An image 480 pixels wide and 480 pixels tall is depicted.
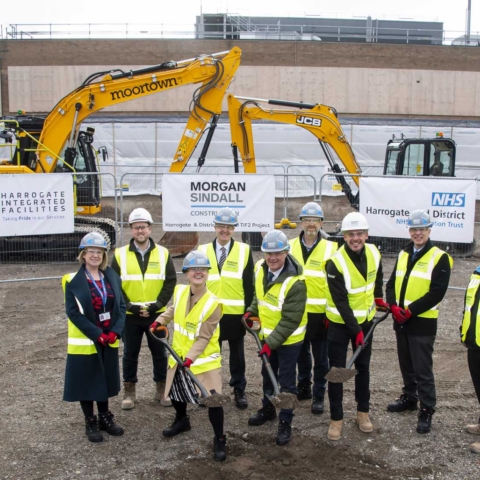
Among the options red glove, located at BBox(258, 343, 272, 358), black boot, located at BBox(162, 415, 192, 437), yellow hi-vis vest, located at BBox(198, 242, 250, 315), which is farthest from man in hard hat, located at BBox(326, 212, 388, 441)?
black boot, located at BBox(162, 415, 192, 437)

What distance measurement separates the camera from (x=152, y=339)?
21.5 feet

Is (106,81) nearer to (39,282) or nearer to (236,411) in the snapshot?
(39,282)

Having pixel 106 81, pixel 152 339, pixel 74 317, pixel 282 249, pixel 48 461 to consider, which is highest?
pixel 106 81

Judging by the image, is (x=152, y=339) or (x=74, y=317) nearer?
(x=74, y=317)

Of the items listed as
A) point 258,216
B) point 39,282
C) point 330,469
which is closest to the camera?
point 330,469

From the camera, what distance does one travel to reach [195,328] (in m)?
5.50

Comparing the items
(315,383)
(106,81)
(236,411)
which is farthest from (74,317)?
(106,81)

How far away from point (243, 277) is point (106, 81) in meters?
9.24

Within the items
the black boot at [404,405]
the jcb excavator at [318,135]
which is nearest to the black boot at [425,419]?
the black boot at [404,405]

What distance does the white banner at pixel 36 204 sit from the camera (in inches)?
454

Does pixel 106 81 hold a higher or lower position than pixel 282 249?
higher

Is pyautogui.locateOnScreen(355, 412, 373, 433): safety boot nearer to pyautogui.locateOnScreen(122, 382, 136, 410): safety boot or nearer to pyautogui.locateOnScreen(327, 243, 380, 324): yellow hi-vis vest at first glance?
pyautogui.locateOnScreen(327, 243, 380, 324): yellow hi-vis vest

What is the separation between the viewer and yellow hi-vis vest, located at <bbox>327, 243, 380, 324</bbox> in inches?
232

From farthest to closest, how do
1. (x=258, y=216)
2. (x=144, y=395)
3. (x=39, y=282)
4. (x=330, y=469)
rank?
1. (x=39, y=282)
2. (x=258, y=216)
3. (x=144, y=395)
4. (x=330, y=469)
